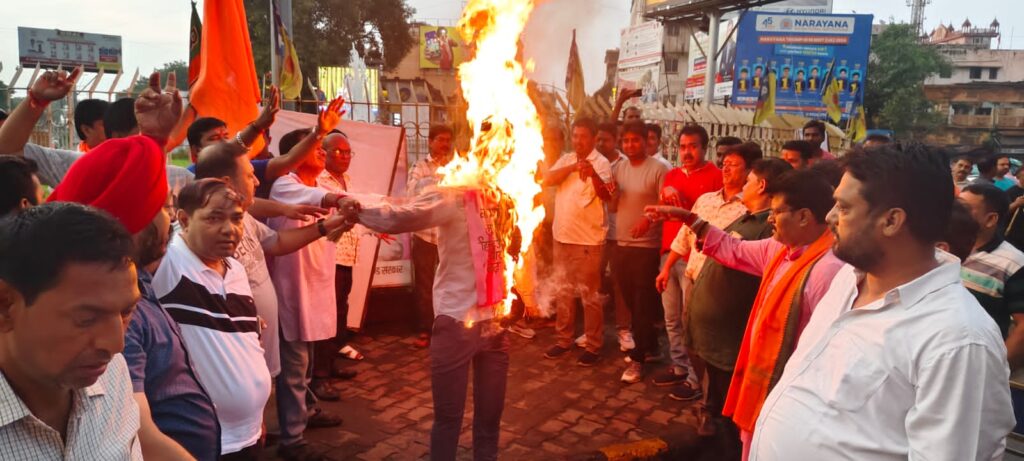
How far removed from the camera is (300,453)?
15.3 feet

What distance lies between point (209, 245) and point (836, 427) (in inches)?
105

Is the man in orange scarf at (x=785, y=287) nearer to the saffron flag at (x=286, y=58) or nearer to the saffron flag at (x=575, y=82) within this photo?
the saffron flag at (x=575, y=82)

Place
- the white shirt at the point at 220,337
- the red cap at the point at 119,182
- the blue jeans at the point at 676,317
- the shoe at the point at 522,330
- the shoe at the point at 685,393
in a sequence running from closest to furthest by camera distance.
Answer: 1. the red cap at the point at 119,182
2. the white shirt at the point at 220,337
3. the shoe at the point at 685,393
4. the blue jeans at the point at 676,317
5. the shoe at the point at 522,330

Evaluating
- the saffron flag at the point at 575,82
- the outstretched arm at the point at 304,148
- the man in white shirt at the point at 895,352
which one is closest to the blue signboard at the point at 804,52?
the saffron flag at the point at 575,82

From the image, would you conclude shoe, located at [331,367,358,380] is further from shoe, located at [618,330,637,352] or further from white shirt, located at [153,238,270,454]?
white shirt, located at [153,238,270,454]

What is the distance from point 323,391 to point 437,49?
183 feet

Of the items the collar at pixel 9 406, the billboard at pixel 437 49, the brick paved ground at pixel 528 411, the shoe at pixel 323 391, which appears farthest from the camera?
the billboard at pixel 437 49

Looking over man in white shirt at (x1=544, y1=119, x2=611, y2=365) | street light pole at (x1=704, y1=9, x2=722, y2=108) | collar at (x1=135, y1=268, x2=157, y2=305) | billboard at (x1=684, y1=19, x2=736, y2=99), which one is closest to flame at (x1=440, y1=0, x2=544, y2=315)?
man in white shirt at (x1=544, y1=119, x2=611, y2=365)

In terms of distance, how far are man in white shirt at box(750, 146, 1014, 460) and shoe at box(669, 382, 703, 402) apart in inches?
140

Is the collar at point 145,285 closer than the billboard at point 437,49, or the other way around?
the collar at point 145,285

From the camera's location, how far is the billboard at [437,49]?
56.3 m

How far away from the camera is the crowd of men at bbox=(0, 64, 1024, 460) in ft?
4.91

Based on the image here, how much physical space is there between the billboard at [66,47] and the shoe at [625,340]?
39.0 meters

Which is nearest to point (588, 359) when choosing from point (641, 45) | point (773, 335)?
point (773, 335)
